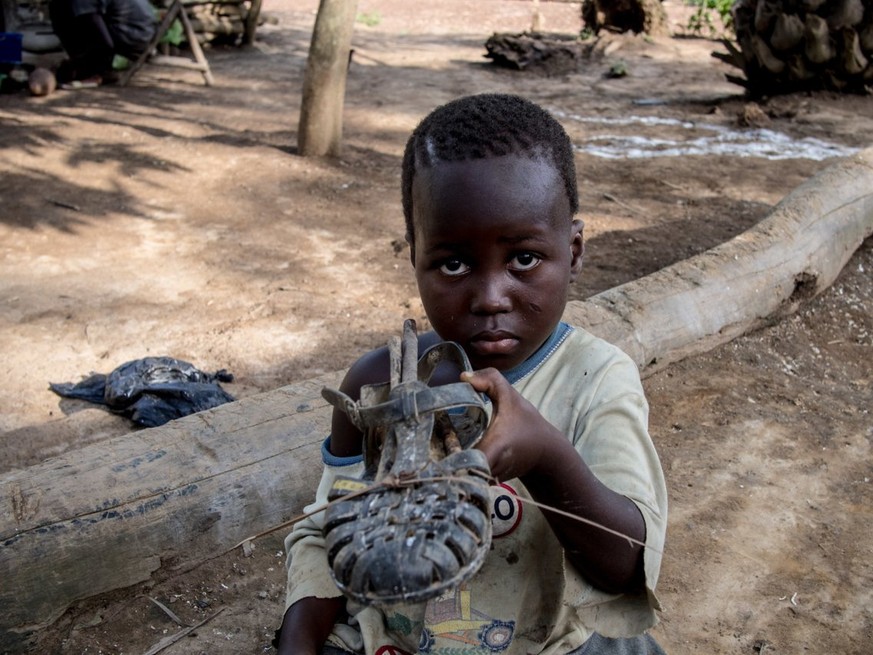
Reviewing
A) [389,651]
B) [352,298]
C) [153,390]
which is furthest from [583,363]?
[352,298]

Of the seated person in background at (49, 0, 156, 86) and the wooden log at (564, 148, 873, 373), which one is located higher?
the wooden log at (564, 148, 873, 373)

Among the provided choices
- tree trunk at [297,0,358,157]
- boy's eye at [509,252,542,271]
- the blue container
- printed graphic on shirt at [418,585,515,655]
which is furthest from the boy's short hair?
the blue container

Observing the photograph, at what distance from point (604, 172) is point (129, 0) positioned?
19.1 ft

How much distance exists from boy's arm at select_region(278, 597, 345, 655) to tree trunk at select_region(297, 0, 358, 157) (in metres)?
5.38

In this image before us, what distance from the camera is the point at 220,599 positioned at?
2.40 metres

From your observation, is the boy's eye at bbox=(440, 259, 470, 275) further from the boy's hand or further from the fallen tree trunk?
the fallen tree trunk

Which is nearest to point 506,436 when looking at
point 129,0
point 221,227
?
point 221,227

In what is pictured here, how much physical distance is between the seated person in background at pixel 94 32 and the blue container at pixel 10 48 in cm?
40

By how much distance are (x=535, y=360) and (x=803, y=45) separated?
8.03 m

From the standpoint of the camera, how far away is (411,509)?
3.47 ft

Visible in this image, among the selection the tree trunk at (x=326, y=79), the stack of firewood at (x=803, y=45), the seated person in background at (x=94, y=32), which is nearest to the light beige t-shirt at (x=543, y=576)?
the tree trunk at (x=326, y=79)

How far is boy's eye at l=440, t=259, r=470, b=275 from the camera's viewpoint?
5.17 ft

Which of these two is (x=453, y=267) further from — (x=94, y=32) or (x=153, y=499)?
(x=94, y=32)

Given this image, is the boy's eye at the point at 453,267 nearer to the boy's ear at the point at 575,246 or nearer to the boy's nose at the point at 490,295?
the boy's nose at the point at 490,295
